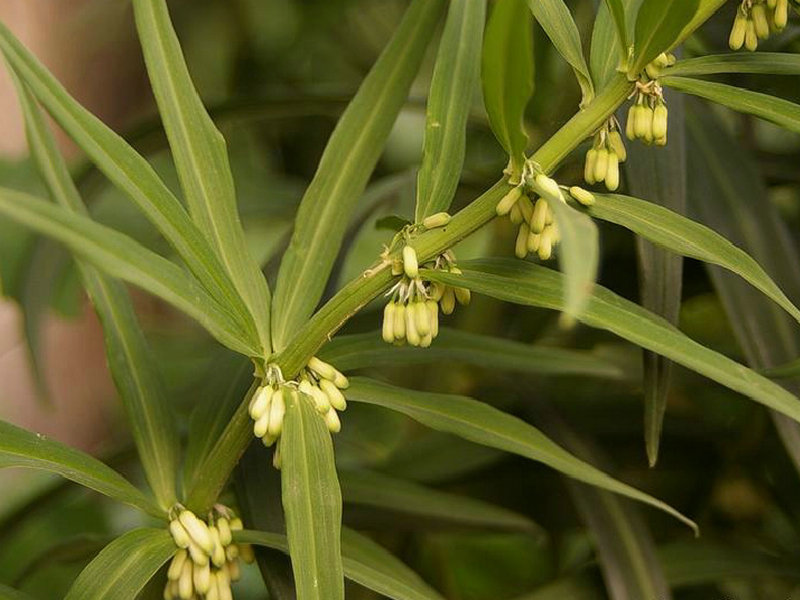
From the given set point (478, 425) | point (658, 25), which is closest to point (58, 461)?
point (478, 425)

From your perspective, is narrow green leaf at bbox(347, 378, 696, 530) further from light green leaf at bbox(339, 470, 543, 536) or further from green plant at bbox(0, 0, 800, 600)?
light green leaf at bbox(339, 470, 543, 536)

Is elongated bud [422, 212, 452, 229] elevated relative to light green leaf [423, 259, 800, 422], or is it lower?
elevated

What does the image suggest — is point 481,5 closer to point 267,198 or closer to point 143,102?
point 267,198

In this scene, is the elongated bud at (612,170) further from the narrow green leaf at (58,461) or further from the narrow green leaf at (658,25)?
the narrow green leaf at (58,461)

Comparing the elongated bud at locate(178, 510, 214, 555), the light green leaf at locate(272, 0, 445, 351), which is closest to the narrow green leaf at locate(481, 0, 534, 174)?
the light green leaf at locate(272, 0, 445, 351)

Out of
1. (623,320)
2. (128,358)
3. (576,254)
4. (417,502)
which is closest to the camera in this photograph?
(576,254)

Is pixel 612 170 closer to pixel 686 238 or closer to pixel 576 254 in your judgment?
pixel 686 238
